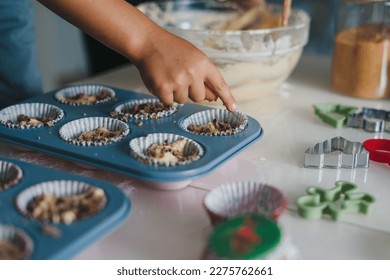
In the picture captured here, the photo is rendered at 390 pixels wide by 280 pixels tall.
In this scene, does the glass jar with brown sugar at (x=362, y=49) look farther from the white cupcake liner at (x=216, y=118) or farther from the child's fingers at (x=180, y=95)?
the child's fingers at (x=180, y=95)

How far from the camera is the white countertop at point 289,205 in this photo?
70cm

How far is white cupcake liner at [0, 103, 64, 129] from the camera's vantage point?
965 mm

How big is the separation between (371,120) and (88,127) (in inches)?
20.5

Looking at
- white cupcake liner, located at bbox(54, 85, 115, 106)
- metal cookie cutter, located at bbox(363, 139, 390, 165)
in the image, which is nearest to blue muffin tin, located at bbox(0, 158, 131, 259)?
white cupcake liner, located at bbox(54, 85, 115, 106)

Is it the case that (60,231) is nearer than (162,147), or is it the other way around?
(60,231)

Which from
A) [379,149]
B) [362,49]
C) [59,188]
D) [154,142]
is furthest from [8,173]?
[362,49]

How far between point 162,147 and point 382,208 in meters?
0.33

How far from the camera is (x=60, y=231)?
2.05ft

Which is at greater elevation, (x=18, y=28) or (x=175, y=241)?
(x=18, y=28)

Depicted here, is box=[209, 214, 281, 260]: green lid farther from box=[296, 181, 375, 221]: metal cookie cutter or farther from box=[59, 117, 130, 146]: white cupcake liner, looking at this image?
box=[59, 117, 130, 146]: white cupcake liner

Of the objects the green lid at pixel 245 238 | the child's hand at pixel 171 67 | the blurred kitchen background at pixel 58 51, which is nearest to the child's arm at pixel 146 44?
the child's hand at pixel 171 67

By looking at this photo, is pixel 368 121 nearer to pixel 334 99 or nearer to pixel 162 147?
pixel 334 99

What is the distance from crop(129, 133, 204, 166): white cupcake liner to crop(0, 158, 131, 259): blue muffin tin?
0.09 metres
